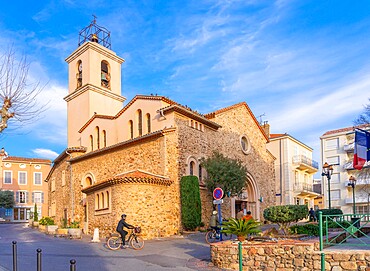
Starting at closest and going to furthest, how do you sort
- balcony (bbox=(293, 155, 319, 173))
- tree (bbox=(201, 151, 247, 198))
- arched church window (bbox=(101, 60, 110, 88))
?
tree (bbox=(201, 151, 247, 198)) → arched church window (bbox=(101, 60, 110, 88)) → balcony (bbox=(293, 155, 319, 173))

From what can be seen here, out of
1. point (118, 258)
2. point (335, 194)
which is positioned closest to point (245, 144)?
point (118, 258)

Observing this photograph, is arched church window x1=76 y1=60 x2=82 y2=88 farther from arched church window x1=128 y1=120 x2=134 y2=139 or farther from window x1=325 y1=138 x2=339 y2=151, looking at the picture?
window x1=325 y1=138 x2=339 y2=151

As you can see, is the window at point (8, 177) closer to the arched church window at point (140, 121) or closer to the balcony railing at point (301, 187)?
the arched church window at point (140, 121)

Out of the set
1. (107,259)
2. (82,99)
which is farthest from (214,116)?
(107,259)

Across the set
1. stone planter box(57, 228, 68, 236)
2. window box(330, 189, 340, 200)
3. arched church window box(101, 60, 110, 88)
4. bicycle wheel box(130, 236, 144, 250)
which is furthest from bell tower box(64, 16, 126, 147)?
window box(330, 189, 340, 200)

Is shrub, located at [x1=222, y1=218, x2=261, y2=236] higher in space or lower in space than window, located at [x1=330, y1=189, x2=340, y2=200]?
higher

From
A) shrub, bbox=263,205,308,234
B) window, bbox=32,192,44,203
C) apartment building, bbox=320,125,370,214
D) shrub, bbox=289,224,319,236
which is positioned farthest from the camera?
window, bbox=32,192,44,203

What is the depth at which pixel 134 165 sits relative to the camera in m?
24.8

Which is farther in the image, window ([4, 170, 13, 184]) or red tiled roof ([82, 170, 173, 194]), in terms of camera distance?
window ([4, 170, 13, 184])

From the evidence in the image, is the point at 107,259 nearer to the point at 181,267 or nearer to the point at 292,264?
the point at 181,267

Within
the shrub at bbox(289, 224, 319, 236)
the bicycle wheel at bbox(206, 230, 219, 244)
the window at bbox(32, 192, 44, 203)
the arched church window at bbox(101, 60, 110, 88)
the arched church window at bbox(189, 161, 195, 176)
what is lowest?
the window at bbox(32, 192, 44, 203)

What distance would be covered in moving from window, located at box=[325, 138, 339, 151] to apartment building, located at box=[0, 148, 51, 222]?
43070mm

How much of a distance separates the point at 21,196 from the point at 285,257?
54568mm

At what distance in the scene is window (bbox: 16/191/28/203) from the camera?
57.2 meters
